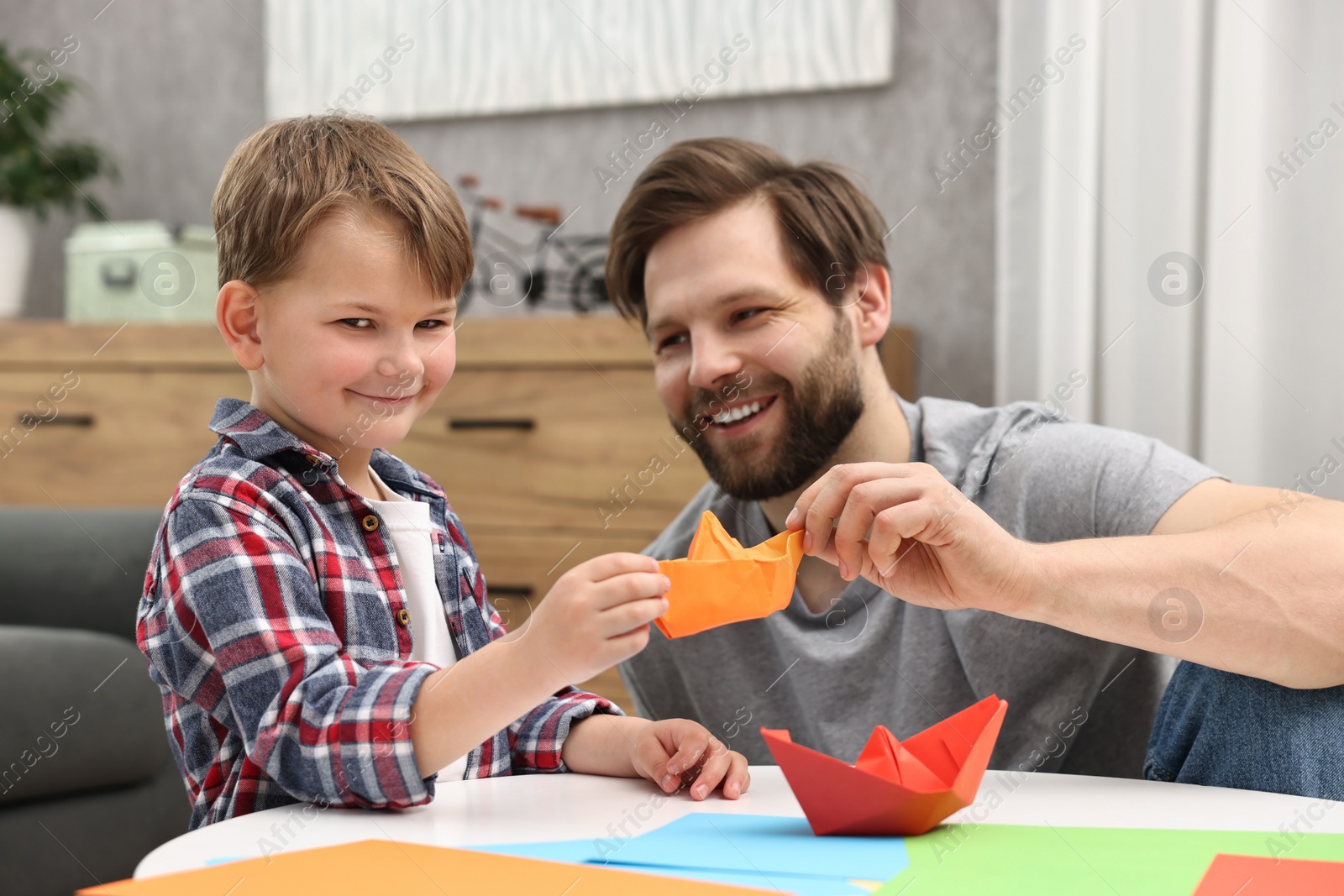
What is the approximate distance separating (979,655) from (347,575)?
641 mm

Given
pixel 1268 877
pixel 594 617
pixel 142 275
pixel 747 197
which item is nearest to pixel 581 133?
pixel 142 275

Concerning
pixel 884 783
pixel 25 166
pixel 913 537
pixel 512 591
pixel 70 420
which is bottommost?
pixel 512 591

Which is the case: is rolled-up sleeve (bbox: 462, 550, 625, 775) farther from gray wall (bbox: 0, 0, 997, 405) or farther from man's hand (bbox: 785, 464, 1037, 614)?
gray wall (bbox: 0, 0, 997, 405)

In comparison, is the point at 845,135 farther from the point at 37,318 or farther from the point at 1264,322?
the point at 37,318

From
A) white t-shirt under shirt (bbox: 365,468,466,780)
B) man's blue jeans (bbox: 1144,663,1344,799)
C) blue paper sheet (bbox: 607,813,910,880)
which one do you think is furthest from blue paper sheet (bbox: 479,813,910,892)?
man's blue jeans (bbox: 1144,663,1344,799)

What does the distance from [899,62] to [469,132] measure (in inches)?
37.8

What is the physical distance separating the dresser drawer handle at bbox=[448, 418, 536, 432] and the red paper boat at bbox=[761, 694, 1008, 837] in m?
1.43

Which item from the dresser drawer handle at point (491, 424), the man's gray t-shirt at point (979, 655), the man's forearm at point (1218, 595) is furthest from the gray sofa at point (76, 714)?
the man's forearm at point (1218, 595)

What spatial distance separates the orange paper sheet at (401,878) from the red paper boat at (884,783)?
0.36 feet

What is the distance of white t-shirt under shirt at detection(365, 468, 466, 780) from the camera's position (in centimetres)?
85

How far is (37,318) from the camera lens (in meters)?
2.92

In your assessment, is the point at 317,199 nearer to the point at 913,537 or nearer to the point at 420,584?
the point at 420,584

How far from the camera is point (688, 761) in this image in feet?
2.60

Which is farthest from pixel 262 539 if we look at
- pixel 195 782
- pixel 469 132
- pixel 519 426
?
pixel 469 132
